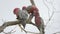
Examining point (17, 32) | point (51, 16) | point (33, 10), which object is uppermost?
point (33, 10)

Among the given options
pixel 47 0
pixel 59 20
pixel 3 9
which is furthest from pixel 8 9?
pixel 59 20

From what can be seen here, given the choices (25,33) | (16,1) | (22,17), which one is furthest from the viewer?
(16,1)

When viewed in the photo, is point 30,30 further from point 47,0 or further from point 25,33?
point 47,0

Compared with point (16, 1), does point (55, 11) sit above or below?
below

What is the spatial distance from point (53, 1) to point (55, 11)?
0.33 feet

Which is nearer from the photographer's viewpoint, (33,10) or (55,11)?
(33,10)

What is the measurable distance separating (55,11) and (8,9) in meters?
→ 0.45

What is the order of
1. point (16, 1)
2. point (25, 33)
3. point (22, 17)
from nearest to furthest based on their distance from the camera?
point (22, 17) → point (25, 33) → point (16, 1)

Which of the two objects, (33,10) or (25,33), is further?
(25,33)

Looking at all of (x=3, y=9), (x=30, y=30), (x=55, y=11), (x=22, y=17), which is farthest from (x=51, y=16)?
(x=22, y=17)

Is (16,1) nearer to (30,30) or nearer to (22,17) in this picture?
(30,30)

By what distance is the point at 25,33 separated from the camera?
0.97m

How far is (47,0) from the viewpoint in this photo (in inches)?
42.8

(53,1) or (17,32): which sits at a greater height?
(53,1)
